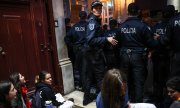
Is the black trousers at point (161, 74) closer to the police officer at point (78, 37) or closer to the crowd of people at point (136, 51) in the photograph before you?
A: the crowd of people at point (136, 51)

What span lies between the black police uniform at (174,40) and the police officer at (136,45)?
227 mm

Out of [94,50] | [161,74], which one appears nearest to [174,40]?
[161,74]

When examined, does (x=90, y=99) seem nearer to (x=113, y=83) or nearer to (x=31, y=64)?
(x=31, y=64)

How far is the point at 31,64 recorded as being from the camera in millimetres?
4172

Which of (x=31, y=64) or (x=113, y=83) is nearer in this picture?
(x=113, y=83)

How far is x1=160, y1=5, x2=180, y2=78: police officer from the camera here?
339 centimetres

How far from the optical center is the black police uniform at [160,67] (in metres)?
3.99

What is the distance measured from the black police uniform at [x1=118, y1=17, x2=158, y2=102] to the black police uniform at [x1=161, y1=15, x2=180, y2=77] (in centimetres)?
23

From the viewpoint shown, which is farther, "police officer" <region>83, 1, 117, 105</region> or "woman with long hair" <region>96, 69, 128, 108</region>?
"police officer" <region>83, 1, 117, 105</region>

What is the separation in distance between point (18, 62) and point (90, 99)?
5.17ft

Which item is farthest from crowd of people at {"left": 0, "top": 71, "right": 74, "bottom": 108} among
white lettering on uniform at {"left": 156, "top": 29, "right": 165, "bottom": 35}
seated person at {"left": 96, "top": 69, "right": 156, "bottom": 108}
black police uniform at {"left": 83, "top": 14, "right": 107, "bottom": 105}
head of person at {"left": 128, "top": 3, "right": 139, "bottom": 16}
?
white lettering on uniform at {"left": 156, "top": 29, "right": 165, "bottom": 35}

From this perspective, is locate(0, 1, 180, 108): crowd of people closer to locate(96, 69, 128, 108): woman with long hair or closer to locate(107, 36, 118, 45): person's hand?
locate(107, 36, 118, 45): person's hand

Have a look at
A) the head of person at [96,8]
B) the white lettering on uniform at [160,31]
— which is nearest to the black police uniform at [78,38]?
the head of person at [96,8]

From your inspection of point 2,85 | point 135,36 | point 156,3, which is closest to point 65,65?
point 135,36
